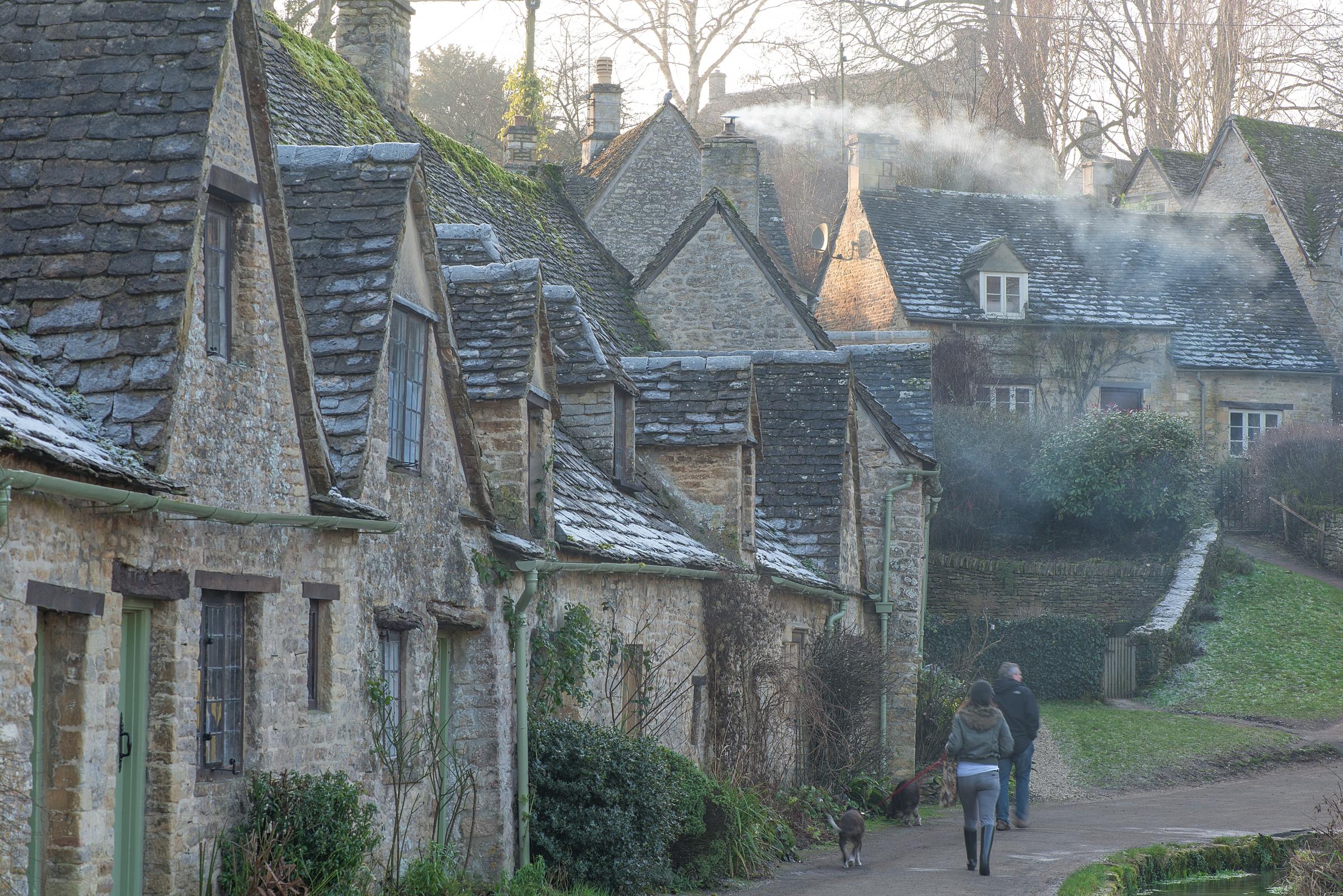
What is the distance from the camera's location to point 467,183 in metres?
20.3

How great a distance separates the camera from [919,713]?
23.7 metres

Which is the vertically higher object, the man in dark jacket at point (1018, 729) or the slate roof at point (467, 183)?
the slate roof at point (467, 183)

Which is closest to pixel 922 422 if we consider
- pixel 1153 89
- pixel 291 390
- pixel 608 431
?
pixel 608 431

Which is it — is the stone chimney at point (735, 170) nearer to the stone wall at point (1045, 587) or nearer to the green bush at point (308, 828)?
the stone wall at point (1045, 587)

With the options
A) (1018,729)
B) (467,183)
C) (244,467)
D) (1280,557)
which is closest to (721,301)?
(467,183)

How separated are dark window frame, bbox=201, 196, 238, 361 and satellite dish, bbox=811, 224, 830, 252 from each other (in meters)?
37.4

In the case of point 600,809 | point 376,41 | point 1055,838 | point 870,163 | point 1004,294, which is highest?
point 870,163

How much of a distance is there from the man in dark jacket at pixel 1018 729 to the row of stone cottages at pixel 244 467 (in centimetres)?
311

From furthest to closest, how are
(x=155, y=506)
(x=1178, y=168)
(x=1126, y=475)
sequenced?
(x=1178, y=168)
(x=1126, y=475)
(x=155, y=506)

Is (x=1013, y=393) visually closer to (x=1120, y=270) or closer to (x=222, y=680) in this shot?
(x=1120, y=270)

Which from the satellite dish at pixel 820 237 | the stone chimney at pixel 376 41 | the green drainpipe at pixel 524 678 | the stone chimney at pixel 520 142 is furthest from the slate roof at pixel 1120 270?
the green drainpipe at pixel 524 678

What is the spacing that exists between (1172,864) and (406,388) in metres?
8.05

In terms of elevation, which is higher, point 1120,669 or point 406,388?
point 406,388

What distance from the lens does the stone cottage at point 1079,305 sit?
133 feet
